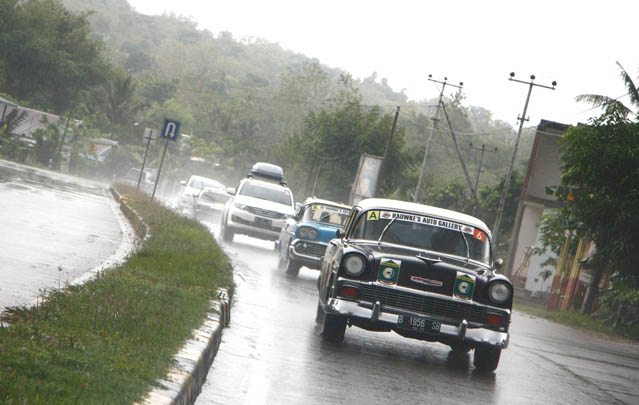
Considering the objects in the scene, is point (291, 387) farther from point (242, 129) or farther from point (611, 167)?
point (242, 129)

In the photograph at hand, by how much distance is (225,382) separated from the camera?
7266 mm

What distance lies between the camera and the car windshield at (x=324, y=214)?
1880cm

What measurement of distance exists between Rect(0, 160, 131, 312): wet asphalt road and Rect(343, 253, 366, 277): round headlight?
Answer: 2.87 meters

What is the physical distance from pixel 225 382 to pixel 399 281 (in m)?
2.70

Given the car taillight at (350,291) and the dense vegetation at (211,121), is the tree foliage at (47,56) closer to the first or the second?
the dense vegetation at (211,121)

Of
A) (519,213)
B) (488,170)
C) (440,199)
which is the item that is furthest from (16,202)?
(488,170)

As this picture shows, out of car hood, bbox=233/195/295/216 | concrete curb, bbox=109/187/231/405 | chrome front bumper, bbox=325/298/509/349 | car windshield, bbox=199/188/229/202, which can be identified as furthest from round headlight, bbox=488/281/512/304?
car windshield, bbox=199/188/229/202

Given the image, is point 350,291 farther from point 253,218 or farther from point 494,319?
point 253,218

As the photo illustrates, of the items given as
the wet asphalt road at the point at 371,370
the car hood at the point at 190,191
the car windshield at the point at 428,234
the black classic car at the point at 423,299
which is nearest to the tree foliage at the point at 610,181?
the wet asphalt road at the point at 371,370

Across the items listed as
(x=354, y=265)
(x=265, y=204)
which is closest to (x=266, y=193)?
(x=265, y=204)

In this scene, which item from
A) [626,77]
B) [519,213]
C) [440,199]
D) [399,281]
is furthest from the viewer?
[440,199]

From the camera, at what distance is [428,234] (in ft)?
35.0

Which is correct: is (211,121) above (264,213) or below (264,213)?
above

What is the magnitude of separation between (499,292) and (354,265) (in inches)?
60.2
